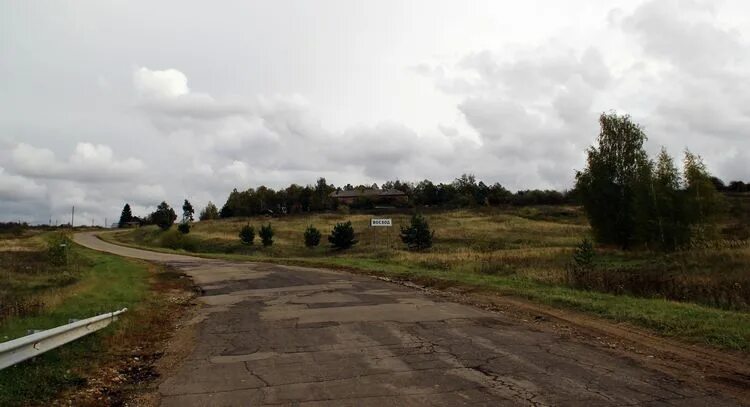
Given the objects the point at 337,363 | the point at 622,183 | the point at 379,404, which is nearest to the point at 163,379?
the point at 337,363

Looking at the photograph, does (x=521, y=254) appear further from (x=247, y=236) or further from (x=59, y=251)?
(x=247, y=236)

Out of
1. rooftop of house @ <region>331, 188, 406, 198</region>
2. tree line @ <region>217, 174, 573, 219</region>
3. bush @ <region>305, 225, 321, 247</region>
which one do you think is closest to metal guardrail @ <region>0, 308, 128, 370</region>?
bush @ <region>305, 225, 321, 247</region>

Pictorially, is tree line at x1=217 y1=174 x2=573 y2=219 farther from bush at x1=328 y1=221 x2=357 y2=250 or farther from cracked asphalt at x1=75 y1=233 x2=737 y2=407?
cracked asphalt at x1=75 y1=233 x2=737 y2=407

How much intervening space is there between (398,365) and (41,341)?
4.74 meters

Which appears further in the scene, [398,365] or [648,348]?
[648,348]

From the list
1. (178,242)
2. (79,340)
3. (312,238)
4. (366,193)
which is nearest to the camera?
(79,340)

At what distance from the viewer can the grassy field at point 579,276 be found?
36.8 feet

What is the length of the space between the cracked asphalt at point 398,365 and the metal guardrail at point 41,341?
1.69m

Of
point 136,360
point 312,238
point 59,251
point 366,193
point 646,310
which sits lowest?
point 136,360

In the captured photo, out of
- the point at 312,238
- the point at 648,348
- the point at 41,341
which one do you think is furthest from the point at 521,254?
the point at 41,341

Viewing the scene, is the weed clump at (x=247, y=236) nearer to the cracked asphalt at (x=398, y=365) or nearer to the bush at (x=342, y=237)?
the bush at (x=342, y=237)

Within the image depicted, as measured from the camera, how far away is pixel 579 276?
18141mm

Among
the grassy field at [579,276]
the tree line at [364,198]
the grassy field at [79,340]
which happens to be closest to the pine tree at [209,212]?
the tree line at [364,198]

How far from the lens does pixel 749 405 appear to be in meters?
5.80
